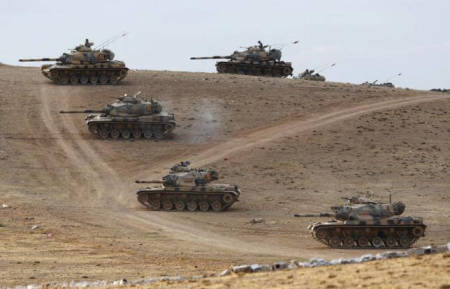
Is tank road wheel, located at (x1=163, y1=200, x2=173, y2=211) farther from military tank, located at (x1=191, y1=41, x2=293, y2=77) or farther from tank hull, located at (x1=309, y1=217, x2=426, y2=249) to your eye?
military tank, located at (x1=191, y1=41, x2=293, y2=77)

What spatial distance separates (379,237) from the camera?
1556 inches

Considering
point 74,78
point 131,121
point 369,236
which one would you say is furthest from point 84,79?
point 369,236

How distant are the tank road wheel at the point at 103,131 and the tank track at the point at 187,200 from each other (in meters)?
16.2

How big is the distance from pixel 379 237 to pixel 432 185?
1559cm

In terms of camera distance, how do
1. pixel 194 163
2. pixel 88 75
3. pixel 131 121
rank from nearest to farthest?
pixel 194 163 < pixel 131 121 < pixel 88 75

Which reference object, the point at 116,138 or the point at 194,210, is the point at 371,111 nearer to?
the point at 116,138

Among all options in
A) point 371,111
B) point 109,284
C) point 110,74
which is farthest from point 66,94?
point 109,284

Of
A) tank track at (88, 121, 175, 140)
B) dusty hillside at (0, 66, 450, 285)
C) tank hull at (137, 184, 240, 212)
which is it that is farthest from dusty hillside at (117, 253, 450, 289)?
tank track at (88, 121, 175, 140)

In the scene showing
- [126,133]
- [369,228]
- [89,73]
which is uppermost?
[89,73]

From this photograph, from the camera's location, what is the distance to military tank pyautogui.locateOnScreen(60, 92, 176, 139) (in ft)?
210

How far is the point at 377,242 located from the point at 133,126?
27.2 meters

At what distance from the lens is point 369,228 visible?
39281 mm

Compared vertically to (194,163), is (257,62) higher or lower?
higher

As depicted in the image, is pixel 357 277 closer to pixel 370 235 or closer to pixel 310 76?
pixel 370 235
